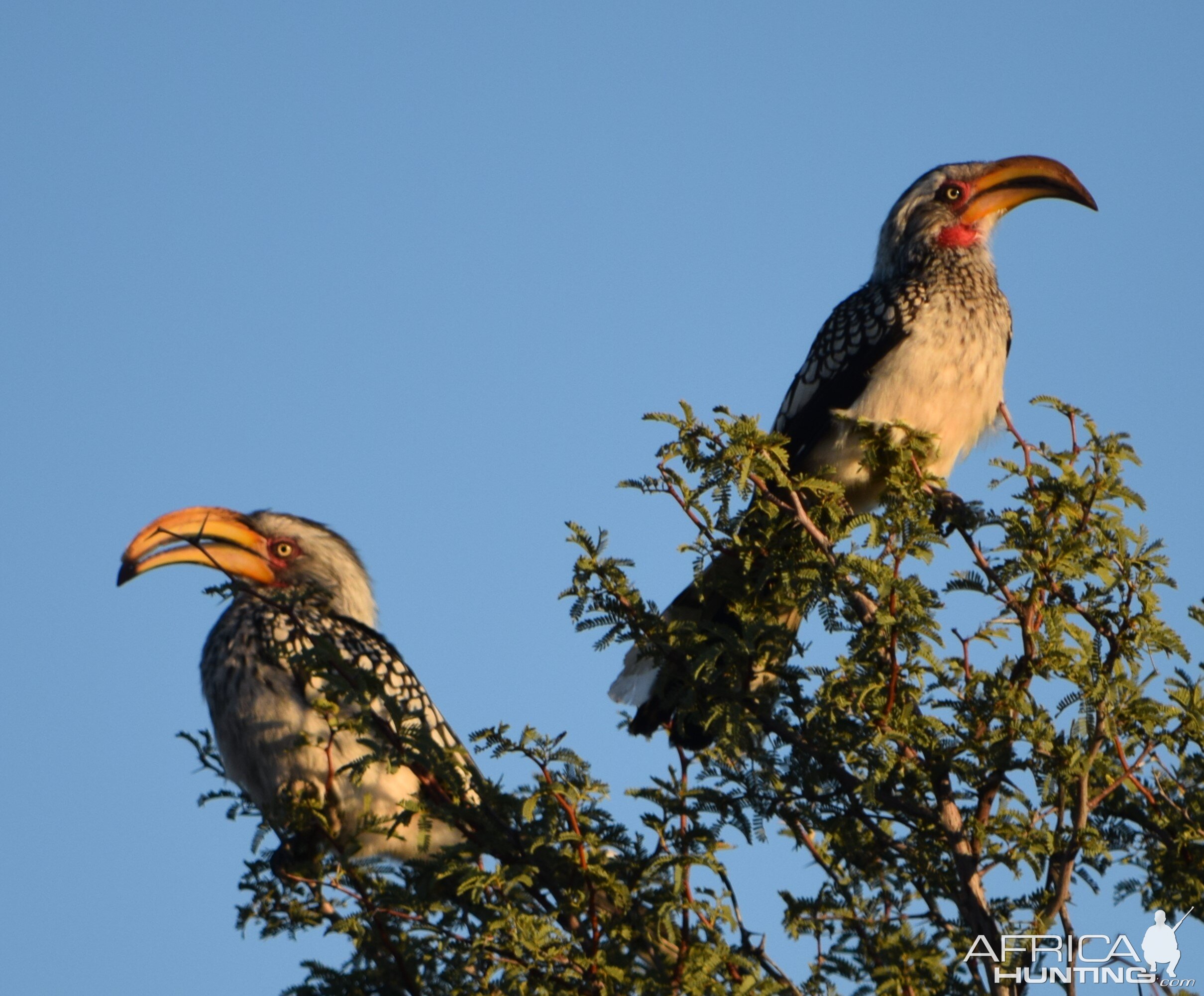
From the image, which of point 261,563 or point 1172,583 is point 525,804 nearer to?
point 1172,583

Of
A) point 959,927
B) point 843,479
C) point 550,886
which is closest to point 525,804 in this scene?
point 550,886

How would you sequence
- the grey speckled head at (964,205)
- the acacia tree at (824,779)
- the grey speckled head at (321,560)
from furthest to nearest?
the grey speckled head at (321,560), the grey speckled head at (964,205), the acacia tree at (824,779)

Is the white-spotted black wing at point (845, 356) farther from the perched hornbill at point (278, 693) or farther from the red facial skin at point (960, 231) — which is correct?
the perched hornbill at point (278, 693)

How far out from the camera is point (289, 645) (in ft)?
16.5

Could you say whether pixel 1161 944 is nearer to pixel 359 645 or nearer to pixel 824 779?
pixel 824 779

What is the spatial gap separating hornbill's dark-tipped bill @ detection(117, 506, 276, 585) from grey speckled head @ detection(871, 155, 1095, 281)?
3040 millimetres

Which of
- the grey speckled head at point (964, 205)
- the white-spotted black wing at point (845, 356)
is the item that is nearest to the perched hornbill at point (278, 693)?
the white-spotted black wing at point (845, 356)

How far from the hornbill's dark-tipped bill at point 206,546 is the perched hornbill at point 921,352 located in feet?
6.30

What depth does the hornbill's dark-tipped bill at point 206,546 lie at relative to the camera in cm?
570

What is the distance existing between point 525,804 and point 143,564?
121 inches

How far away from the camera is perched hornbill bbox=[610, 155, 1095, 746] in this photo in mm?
5391

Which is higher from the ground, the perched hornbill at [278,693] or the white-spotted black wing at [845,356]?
the white-spotted black wing at [845,356]

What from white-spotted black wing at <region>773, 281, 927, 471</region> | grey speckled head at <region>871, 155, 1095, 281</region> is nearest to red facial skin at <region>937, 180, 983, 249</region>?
grey speckled head at <region>871, 155, 1095, 281</region>

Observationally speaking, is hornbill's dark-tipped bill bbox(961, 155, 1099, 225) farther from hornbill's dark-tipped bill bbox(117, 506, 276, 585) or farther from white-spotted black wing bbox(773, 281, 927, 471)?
hornbill's dark-tipped bill bbox(117, 506, 276, 585)
